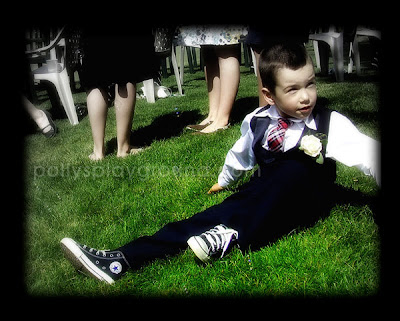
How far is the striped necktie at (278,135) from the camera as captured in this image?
1.75 metres

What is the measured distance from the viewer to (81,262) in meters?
1.64

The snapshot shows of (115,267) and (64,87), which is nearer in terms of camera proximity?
(115,267)

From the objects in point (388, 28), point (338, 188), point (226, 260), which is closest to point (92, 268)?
point (226, 260)

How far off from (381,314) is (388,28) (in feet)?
15.8

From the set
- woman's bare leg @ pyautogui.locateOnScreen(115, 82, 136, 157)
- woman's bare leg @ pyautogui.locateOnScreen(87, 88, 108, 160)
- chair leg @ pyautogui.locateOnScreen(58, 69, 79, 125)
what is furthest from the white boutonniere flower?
chair leg @ pyautogui.locateOnScreen(58, 69, 79, 125)

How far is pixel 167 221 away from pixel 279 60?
3.41 ft

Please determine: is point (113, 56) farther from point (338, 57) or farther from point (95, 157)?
point (338, 57)

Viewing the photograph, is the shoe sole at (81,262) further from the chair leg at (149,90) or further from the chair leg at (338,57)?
the chair leg at (338,57)

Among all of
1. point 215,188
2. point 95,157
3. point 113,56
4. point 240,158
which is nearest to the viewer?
point 240,158

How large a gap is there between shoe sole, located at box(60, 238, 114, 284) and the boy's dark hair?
1132 millimetres

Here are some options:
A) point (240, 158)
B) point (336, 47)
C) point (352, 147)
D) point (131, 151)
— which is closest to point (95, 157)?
point (131, 151)

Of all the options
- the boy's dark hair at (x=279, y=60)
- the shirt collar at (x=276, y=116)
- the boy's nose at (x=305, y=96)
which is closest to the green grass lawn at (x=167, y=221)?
the shirt collar at (x=276, y=116)

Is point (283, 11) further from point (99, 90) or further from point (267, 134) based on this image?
point (267, 134)

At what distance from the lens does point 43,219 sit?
2.28 meters
